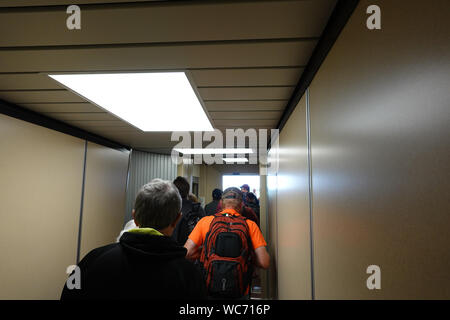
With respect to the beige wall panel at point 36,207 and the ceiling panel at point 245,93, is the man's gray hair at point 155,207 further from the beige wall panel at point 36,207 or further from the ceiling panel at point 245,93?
the beige wall panel at point 36,207

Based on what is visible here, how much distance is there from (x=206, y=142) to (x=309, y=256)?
8.22 ft

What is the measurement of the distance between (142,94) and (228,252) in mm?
1373

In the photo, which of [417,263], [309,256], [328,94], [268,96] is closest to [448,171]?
[417,263]

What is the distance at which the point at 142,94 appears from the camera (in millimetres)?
1787

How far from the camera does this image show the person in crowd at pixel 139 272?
2.94 ft

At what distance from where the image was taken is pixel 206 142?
12.1 ft

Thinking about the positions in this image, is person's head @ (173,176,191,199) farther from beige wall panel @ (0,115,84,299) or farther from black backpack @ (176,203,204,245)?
beige wall panel @ (0,115,84,299)

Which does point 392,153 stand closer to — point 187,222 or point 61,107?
point 187,222

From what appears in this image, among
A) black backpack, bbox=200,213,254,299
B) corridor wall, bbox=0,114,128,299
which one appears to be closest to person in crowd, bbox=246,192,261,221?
black backpack, bbox=200,213,254,299

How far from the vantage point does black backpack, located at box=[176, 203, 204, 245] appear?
8.27ft

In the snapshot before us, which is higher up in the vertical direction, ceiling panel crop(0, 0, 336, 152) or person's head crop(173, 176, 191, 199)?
ceiling panel crop(0, 0, 336, 152)

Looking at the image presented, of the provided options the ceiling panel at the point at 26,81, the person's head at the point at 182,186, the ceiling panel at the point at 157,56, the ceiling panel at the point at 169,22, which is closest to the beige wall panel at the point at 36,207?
the ceiling panel at the point at 26,81

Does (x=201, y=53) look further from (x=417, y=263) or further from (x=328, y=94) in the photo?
(x=417, y=263)

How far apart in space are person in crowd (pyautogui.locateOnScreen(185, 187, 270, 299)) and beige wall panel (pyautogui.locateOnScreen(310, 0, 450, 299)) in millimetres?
1103
